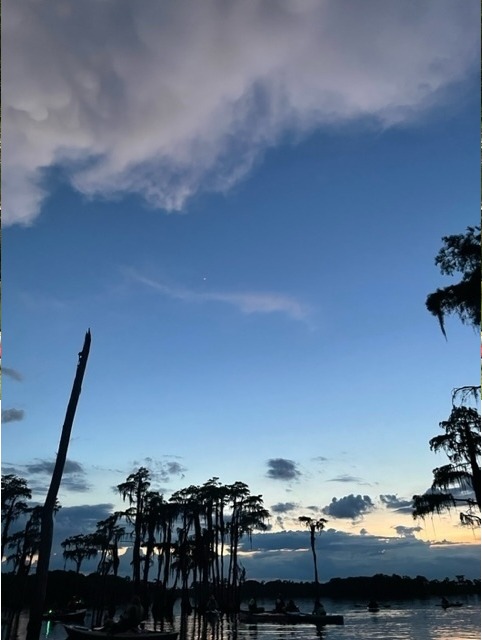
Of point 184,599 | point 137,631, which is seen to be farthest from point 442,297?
point 184,599

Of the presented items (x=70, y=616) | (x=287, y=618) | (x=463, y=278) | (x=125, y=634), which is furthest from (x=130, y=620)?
(x=287, y=618)

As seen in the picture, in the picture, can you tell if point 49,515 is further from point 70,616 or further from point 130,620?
point 70,616

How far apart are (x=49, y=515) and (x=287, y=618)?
137 ft

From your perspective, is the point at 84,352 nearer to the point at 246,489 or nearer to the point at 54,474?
the point at 54,474

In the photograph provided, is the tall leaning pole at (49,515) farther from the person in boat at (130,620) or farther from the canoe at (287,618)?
the canoe at (287,618)

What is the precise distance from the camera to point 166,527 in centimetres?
7169

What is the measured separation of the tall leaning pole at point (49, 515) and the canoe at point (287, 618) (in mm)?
39937

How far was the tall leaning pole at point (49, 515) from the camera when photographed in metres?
16.2

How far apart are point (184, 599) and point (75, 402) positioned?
4240 centimetres

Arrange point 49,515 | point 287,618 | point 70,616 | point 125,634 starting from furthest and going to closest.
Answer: point 287,618 < point 70,616 < point 125,634 < point 49,515

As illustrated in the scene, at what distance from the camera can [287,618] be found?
51000mm

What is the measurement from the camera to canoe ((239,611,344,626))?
49.5m

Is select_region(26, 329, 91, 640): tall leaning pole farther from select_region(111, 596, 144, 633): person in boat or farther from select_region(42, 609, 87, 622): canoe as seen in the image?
select_region(42, 609, 87, 622): canoe

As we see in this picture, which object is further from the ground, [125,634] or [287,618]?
[125,634]
